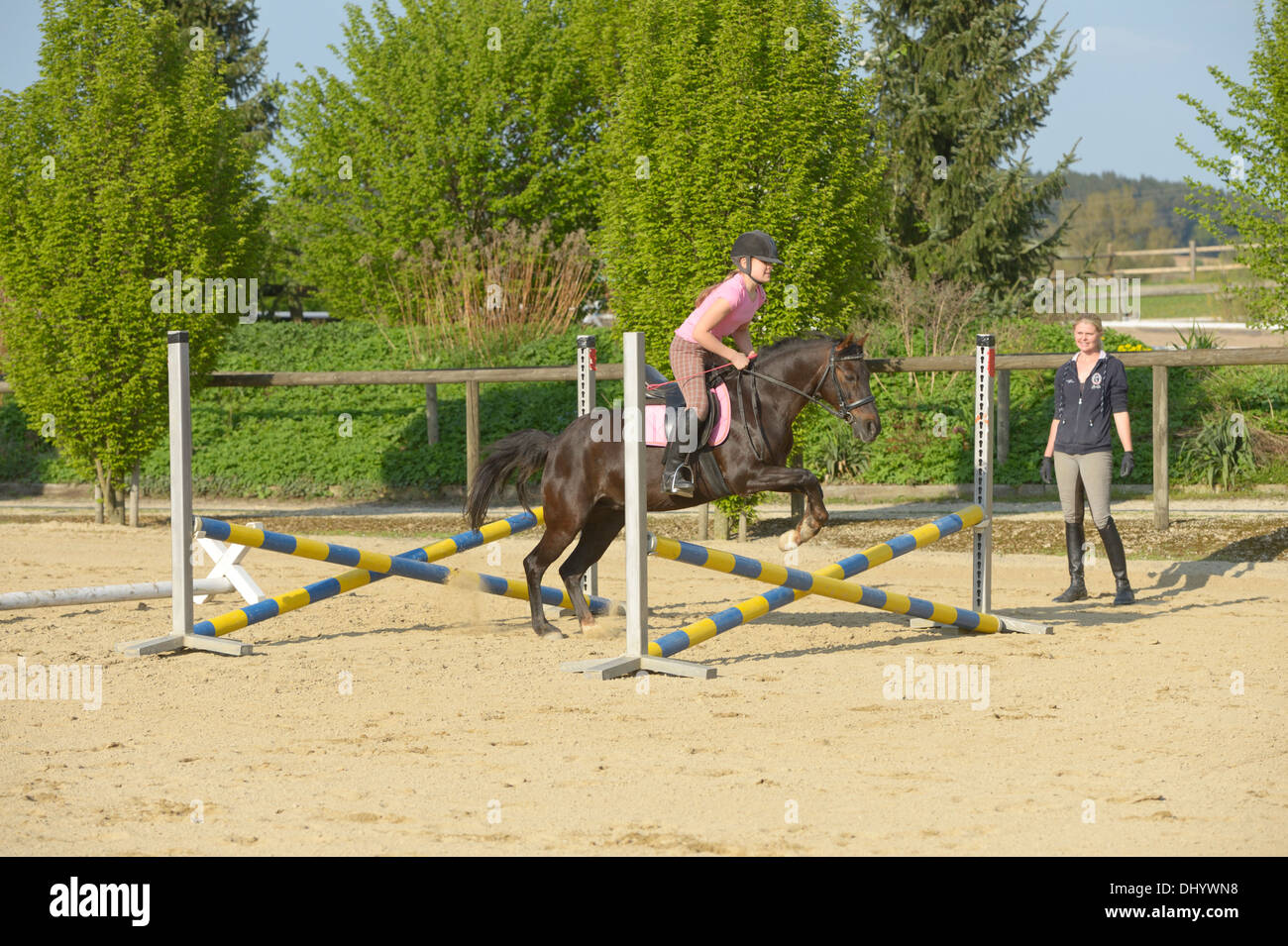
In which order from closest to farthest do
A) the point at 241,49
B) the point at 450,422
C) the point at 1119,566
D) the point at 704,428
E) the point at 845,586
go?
the point at 845,586, the point at 704,428, the point at 1119,566, the point at 450,422, the point at 241,49

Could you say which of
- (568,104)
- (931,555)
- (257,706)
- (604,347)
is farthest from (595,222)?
(257,706)

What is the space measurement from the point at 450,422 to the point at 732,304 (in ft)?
32.5

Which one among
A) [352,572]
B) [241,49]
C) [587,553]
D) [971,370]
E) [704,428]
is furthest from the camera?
[241,49]

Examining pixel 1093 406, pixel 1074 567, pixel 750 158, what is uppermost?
pixel 750 158

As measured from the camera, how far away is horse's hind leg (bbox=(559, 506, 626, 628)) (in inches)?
313

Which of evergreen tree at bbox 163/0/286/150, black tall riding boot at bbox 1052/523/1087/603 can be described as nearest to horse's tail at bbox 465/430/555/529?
black tall riding boot at bbox 1052/523/1087/603

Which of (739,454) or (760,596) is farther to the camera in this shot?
(739,454)

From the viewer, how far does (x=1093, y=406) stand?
9.03m

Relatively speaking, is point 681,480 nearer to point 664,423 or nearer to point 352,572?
point 664,423

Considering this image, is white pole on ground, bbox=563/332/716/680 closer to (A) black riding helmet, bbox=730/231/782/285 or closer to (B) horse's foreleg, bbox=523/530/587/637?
(A) black riding helmet, bbox=730/231/782/285

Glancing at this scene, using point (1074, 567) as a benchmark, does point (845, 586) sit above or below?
above

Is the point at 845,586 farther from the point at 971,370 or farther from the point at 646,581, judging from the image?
the point at 971,370

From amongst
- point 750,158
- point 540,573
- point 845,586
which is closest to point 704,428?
point 845,586
